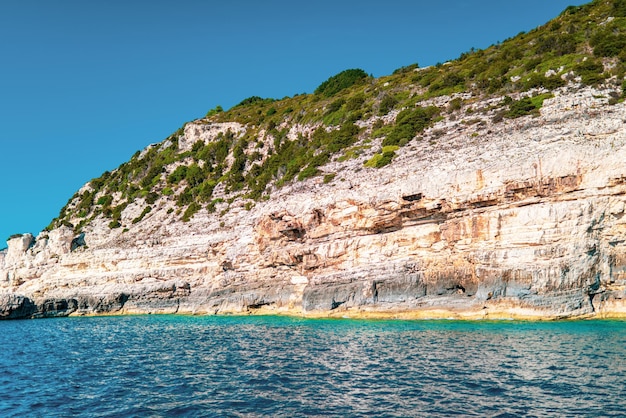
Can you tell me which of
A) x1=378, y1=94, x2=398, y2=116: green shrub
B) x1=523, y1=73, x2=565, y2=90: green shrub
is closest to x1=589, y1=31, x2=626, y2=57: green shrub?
x1=523, y1=73, x2=565, y2=90: green shrub

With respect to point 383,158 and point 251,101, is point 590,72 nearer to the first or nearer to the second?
point 383,158

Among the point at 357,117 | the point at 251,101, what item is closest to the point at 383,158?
the point at 357,117

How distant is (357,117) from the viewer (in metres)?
57.2

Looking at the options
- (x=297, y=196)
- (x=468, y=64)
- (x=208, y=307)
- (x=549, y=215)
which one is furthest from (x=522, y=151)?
(x=468, y=64)

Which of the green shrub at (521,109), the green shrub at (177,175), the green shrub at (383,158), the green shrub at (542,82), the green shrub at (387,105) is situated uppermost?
the green shrub at (387,105)

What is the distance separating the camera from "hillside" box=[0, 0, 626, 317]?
26.5m

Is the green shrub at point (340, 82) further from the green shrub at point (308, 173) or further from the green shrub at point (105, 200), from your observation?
the green shrub at point (105, 200)

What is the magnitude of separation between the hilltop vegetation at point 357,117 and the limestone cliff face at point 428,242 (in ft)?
10.3

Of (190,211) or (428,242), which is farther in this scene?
(190,211)

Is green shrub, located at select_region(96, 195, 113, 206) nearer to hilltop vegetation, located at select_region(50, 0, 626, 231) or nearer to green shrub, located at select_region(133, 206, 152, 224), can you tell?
hilltop vegetation, located at select_region(50, 0, 626, 231)

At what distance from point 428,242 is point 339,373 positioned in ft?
59.9

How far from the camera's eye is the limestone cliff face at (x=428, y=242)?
25.7 meters

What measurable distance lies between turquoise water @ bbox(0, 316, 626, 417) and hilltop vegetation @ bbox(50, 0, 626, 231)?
856 inches

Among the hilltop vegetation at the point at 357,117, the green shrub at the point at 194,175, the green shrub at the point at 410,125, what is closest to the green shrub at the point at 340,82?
the hilltop vegetation at the point at 357,117
